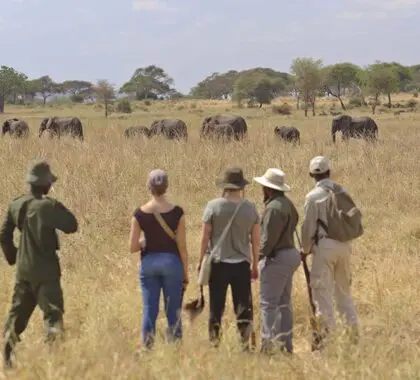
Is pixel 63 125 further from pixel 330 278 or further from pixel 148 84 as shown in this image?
pixel 148 84

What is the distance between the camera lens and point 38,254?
210 inches

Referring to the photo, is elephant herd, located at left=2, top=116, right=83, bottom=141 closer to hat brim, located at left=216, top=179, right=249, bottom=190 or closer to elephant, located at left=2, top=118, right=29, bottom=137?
elephant, located at left=2, top=118, right=29, bottom=137

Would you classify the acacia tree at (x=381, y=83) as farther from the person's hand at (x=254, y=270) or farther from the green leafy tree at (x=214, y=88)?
the person's hand at (x=254, y=270)

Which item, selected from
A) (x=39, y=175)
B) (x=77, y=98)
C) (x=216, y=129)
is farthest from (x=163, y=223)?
(x=77, y=98)

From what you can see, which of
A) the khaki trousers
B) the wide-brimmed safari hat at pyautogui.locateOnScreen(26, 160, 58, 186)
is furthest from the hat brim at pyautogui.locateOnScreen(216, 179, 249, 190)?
the wide-brimmed safari hat at pyautogui.locateOnScreen(26, 160, 58, 186)

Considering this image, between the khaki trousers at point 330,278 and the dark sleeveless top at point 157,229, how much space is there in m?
1.24

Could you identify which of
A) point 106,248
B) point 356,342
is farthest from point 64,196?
point 356,342

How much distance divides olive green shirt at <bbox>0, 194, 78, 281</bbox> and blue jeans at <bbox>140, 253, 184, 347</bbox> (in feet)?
2.17

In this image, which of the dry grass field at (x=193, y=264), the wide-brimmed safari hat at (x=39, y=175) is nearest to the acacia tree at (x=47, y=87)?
the dry grass field at (x=193, y=264)

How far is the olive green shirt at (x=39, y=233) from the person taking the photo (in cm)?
528

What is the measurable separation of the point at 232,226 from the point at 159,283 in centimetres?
73

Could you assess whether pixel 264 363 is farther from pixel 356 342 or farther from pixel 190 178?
pixel 190 178

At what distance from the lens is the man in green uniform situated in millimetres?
5281

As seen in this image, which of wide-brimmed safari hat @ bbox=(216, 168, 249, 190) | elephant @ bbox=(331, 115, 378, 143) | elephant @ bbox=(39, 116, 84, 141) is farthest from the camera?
elephant @ bbox=(331, 115, 378, 143)
